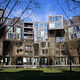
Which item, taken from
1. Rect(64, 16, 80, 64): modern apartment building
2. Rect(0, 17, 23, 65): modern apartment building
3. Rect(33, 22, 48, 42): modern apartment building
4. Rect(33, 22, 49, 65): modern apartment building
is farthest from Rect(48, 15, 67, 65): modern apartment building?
Rect(0, 17, 23, 65): modern apartment building

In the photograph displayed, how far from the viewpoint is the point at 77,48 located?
128 ft

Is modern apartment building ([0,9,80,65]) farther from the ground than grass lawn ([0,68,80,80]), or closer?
farther from the ground

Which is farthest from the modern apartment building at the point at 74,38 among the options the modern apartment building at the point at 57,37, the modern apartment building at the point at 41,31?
the modern apartment building at the point at 41,31

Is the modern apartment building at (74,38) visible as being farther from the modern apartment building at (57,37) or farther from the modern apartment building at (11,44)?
the modern apartment building at (11,44)

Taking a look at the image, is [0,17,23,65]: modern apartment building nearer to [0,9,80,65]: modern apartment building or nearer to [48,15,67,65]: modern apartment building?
[0,9,80,65]: modern apartment building

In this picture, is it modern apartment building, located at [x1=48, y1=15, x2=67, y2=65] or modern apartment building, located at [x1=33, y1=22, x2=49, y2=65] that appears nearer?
modern apartment building, located at [x1=48, y1=15, x2=67, y2=65]

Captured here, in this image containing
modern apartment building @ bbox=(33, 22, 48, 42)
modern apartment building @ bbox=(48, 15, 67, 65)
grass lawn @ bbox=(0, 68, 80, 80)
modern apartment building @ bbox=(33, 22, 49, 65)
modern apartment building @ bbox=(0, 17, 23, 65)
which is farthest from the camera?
modern apartment building @ bbox=(33, 22, 48, 42)

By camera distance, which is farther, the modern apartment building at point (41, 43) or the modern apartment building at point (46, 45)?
the modern apartment building at point (41, 43)

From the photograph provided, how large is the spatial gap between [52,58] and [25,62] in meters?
11.4

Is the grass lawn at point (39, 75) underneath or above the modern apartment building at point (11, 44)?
underneath

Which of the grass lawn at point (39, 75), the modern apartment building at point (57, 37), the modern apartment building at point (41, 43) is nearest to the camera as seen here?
the grass lawn at point (39, 75)

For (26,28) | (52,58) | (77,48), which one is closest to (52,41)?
(52,58)

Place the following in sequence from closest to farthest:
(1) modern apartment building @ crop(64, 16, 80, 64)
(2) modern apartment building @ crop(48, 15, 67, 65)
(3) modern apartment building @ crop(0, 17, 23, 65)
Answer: (1) modern apartment building @ crop(64, 16, 80, 64), (3) modern apartment building @ crop(0, 17, 23, 65), (2) modern apartment building @ crop(48, 15, 67, 65)

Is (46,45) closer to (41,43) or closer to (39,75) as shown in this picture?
(41,43)
